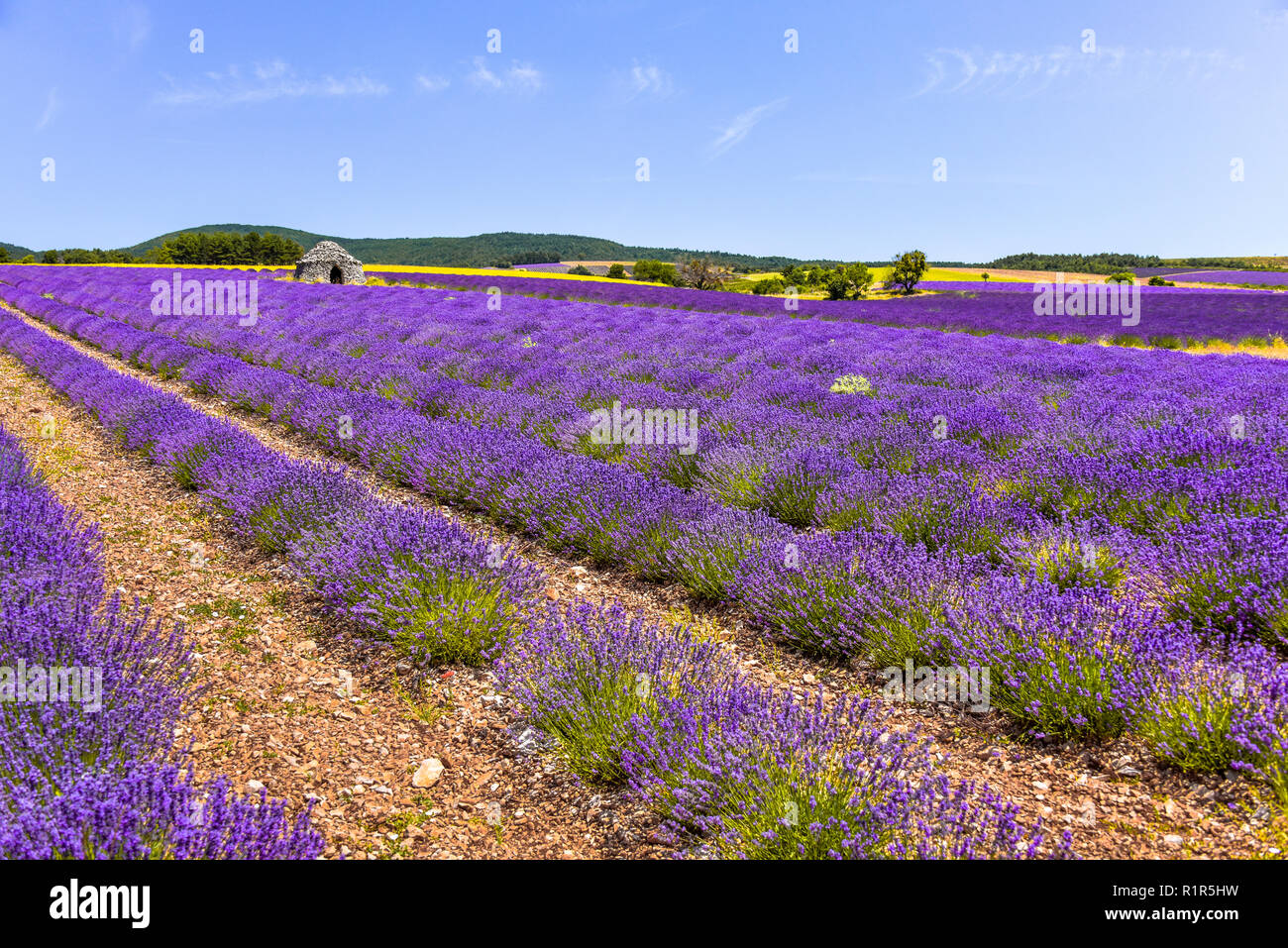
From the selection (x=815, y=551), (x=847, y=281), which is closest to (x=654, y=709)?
(x=815, y=551)

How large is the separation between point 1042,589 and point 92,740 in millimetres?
3314

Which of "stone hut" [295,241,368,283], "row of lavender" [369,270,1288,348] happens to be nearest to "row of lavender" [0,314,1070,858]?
"row of lavender" [369,270,1288,348]

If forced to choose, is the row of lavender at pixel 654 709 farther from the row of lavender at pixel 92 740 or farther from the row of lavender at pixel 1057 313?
the row of lavender at pixel 1057 313

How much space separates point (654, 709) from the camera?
2.34 meters

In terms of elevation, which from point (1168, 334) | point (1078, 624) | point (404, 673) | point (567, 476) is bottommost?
point (404, 673)

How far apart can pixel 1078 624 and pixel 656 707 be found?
5.33 ft

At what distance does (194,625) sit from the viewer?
3.30 metres

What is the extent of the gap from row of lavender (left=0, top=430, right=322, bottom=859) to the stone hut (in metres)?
31.7

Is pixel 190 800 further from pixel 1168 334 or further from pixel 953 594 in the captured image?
pixel 1168 334

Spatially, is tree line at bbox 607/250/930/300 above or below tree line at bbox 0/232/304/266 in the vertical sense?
below

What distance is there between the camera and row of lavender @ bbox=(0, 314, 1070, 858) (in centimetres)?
176

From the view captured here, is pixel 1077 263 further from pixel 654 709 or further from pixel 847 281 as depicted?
pixel 654 709

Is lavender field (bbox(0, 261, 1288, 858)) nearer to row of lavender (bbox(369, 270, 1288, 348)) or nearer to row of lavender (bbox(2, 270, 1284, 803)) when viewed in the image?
row of lavender (bbox(2, 270, 1284, 803))
